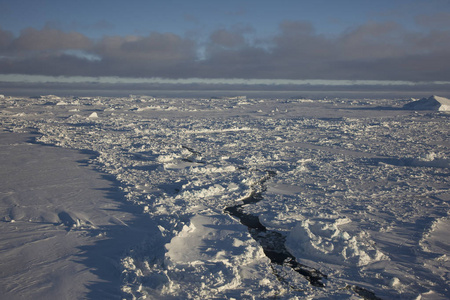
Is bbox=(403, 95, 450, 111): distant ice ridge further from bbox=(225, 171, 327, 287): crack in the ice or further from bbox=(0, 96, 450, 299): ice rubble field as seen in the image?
bbox=(225, 171, 327, 287): crack in the ice

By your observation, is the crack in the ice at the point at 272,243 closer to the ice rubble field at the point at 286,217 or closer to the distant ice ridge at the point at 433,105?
the ice rubble field at the point at 286,217

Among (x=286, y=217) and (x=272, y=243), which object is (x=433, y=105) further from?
(x=272, y=243)

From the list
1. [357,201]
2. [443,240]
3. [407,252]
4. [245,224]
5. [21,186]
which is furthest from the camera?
[21,186]

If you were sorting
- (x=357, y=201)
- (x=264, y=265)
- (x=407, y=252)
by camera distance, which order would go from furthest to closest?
(x=357, y=201) → (x=407, y=252) → (x=264, y=265)

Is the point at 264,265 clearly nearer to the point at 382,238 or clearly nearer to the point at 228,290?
the point at 228,290

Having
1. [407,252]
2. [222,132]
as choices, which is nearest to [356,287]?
[407,252]

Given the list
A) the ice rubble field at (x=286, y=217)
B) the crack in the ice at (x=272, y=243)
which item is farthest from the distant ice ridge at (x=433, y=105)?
the crack in the ice at (x=272, y=243)
